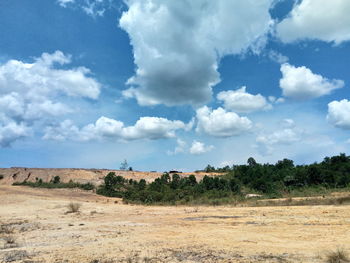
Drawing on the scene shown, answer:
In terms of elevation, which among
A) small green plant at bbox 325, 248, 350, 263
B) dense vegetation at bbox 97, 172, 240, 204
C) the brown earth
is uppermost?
the brown earth

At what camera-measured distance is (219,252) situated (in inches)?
363

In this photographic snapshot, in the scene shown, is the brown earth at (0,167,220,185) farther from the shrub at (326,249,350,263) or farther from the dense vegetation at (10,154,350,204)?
the shrub at (326,249,350,263)

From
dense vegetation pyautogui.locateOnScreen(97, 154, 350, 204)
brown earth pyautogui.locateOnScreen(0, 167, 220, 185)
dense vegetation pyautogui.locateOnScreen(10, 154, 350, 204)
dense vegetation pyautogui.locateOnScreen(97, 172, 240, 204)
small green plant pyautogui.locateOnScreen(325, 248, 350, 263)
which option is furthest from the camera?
brown earth pyautogui.locateOnScreen(0, 167, 220, 185)

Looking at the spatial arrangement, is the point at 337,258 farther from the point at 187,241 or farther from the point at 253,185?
the point at 253,185

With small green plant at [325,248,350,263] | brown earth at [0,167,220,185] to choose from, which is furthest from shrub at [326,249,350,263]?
brown earth at [0,167,220,185]

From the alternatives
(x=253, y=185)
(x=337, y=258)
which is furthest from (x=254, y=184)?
(x=337, y=258)

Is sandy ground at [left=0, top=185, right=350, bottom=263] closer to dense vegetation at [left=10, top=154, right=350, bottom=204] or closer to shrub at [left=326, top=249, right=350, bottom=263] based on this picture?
shrub at [left=326, top=249, right=350, bottom=263]

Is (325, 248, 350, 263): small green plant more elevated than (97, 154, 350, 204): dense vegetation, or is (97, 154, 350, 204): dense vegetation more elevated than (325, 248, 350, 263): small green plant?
(97, 154, 350, 204): dense vegetation

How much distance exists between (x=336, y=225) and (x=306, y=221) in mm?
1713

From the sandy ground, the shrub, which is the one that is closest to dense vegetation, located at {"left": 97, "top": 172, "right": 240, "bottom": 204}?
the sandy ground

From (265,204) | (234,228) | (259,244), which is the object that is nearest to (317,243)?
(259,244)

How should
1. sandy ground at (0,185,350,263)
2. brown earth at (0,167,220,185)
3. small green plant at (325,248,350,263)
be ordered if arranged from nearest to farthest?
small green plant at (325,248,350,263), sandy ground at (0,185,350,263), brown earth at (0,167,220,185)

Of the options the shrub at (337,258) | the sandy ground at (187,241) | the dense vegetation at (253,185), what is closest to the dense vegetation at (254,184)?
the dense vegetation at (253,185)

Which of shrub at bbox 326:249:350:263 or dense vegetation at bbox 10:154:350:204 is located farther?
dense vegetation at bbox 10:154:350:204
